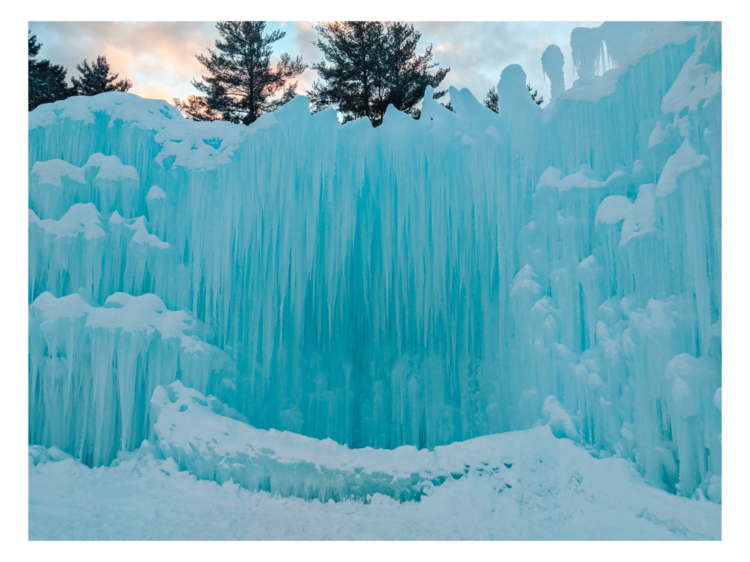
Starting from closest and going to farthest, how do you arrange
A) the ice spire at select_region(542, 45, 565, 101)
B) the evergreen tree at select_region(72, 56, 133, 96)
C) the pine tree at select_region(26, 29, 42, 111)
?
the ice spire at select_region(542, 45, 565, 101), the pine tree at select_region(26, 29, 42, 111), the evergreen tree at select_region(72, 56, 133, 96)

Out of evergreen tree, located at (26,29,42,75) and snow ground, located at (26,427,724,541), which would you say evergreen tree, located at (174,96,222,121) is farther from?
snow ground, located at (26,427,724,541)

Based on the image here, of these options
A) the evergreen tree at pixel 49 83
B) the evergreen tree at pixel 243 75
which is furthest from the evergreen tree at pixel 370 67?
the evergreen tree at pixel 49 83

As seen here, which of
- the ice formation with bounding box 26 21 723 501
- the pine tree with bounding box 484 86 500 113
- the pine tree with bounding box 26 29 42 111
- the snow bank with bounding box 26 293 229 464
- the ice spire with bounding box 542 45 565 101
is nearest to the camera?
the ice formation with bounding box 26 21 723 501

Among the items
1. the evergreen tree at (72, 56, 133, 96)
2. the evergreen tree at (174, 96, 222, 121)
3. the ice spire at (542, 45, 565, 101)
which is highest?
the evergreen tree at (72, 56, 133, 96)

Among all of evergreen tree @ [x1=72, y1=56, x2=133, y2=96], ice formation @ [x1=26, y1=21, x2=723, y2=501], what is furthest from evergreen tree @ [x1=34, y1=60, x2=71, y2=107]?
ice formation @ [x1=26, y1=21, x2=723, y2=501]

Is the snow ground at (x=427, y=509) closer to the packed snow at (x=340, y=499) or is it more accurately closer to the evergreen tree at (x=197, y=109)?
the packed snow at (x=340, y=499)

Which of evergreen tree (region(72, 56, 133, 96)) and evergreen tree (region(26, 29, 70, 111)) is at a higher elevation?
evergreen tree (region(72, 56, 133, 96))

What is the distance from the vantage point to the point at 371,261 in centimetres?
688

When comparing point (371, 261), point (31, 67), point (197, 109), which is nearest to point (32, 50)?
point (31, 67)

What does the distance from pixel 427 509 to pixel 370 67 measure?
10.5 m

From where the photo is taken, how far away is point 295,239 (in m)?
6.71

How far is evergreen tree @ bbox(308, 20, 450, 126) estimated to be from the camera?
11.7 metres

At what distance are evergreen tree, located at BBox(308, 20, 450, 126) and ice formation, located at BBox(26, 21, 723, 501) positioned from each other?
17.8 ft
